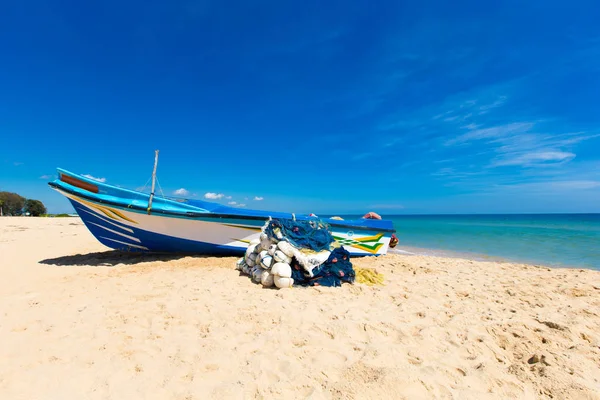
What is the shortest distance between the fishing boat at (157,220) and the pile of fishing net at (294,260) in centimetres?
110

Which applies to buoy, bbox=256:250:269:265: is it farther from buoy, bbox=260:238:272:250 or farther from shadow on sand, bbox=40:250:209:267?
shadow on sand, bbox=40:250:209:267

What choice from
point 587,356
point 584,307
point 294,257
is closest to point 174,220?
point 294,257

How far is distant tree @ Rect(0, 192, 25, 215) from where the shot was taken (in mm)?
33562

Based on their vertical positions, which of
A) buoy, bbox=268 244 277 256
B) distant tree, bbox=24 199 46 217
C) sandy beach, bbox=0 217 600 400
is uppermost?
distant tree, bbox=24 199 46 217

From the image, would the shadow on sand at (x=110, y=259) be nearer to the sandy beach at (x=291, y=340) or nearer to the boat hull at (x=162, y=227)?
the boat hull at (x=162, y=227)

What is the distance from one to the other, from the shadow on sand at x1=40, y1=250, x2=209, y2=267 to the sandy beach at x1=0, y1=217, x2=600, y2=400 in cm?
127

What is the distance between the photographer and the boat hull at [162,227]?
5852mm

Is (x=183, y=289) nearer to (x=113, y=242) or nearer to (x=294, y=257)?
(x=294, y=257)

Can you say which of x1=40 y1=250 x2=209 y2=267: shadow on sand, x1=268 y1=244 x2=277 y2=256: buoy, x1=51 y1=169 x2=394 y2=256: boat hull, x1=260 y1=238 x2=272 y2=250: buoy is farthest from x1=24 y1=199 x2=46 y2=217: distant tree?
x1=268 y1=244 x2=277 y2=256: buoy

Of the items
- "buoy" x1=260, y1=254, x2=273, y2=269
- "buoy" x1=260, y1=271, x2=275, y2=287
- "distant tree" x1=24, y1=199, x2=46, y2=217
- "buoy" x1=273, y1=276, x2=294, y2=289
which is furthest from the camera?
"distant tree" x1=24, y1=199, x2=46, y2=217

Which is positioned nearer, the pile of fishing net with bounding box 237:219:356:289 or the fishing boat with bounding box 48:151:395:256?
the pile of fishing net with bounding box 237:219:356:289

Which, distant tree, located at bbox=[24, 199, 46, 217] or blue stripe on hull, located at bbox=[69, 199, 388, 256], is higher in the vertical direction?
distant tree, located at bbox=[24, 199, 46, 217]

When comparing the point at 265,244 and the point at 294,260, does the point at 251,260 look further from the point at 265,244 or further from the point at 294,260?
the point at 294,260

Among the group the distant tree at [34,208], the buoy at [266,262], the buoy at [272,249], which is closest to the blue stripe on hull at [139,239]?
the buoy at [272,249]
